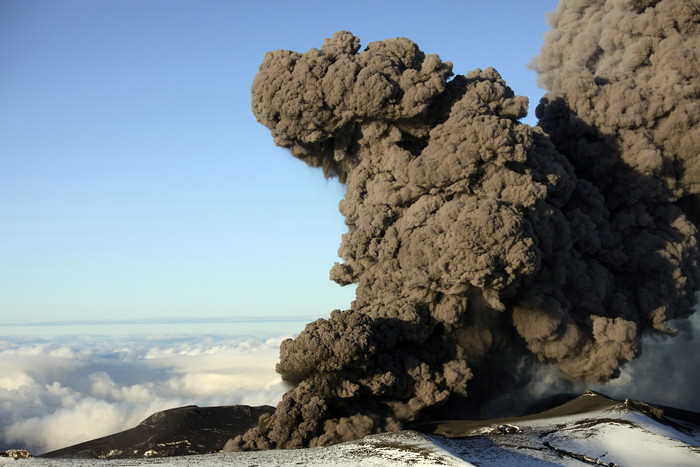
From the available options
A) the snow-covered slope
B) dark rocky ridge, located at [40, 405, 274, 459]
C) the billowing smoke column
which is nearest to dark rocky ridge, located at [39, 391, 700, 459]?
dark rocky ridge, located at [40, 405, 274, 459]

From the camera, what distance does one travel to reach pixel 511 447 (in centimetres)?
2897

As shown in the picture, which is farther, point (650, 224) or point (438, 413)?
point (650, 224)

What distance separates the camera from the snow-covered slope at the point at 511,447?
1030 inches

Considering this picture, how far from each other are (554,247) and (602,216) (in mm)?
4837

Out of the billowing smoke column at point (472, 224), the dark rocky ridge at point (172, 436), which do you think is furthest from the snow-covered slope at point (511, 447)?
the dark rocky ridge at point (172, 436)

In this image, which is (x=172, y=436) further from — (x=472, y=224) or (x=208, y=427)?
(x=472, y=224)

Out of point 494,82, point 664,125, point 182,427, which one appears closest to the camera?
A: point 182,427

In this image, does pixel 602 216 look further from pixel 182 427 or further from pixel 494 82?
pixel 182 427

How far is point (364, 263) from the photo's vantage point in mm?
38938

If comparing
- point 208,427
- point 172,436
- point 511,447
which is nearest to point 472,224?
point 511,447

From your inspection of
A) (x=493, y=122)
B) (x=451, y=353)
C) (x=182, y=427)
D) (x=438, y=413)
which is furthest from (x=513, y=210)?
(x=182, y=427)

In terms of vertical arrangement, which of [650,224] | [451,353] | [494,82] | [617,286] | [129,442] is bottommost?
[129,442]

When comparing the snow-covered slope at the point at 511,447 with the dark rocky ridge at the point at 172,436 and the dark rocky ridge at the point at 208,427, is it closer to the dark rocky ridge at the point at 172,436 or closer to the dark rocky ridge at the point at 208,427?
the dark rocky ridge at the point at 208,427

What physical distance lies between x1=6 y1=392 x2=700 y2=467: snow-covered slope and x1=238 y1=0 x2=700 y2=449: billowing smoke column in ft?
10.8
